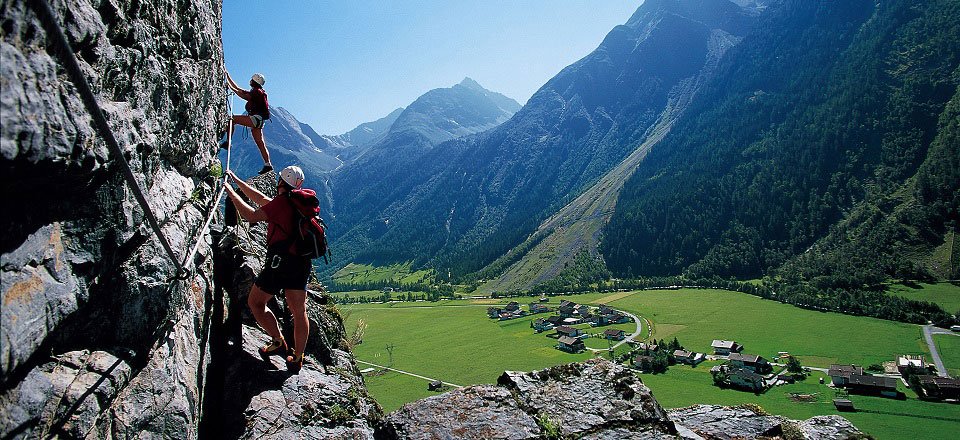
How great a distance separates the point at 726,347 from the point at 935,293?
7956 cm

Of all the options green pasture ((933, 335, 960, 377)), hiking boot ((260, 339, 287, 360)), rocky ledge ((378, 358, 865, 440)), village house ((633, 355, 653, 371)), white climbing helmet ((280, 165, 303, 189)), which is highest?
white climbing helmet ((280, 165, 303, 189))

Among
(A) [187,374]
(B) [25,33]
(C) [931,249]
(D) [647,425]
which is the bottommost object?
(C) [931,249]

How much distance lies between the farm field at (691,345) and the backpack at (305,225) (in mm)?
54089

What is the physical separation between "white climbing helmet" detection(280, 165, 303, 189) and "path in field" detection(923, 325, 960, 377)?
10082cm

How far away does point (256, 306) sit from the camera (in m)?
8.96

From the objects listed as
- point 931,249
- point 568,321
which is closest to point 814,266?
point 931,249

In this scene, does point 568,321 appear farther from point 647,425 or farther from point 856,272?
point 647,425

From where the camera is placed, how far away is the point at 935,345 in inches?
3248

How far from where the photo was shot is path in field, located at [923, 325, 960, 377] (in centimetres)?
7071

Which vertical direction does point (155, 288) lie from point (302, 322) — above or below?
above

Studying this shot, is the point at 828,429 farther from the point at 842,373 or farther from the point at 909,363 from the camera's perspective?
the point at 909,363

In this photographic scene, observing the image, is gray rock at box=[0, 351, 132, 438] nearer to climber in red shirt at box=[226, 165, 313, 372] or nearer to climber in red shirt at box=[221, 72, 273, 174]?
climber in red shirt at box=[226, 165, 313, 372]

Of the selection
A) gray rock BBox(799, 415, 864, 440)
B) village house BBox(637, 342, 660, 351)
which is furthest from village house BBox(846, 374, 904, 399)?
gray rock BBox(799, 415, 864, 440)

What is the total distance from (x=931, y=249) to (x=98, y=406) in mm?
208729
